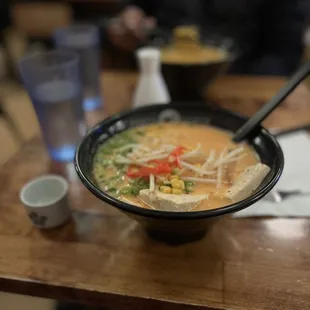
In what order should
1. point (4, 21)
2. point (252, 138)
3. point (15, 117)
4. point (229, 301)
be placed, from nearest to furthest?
point (229, 301) < point (252, 138) < point (15, 117) < point (4, 21)

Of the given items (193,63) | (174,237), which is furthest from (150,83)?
(174,237)

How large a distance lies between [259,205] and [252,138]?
0.57 ft

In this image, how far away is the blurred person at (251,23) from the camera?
2.16m

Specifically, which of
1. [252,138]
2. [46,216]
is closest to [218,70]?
[252,138]

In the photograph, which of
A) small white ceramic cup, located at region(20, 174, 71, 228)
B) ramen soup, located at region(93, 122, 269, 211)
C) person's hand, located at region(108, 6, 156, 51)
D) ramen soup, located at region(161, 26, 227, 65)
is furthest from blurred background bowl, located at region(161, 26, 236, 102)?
small white ceramic cup, located at region(20, 174, 71, 228)

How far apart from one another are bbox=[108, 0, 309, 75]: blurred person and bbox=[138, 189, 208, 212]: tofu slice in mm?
1514

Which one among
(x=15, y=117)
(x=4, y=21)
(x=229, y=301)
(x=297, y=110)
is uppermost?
(x=229, y=301)

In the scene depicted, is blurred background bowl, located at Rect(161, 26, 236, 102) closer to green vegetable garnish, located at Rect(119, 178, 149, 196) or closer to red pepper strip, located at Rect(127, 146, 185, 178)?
red pepper strip, located at Rect(127, 146, 185, 178)

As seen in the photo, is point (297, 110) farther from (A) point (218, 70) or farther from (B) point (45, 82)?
(B) point (45, 82)

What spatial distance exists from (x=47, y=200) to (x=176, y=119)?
429 millimetres

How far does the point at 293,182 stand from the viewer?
1030mm

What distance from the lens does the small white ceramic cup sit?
92 centimetres

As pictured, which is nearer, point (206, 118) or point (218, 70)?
point (206, 118)

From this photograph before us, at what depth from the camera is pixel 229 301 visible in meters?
0.74
